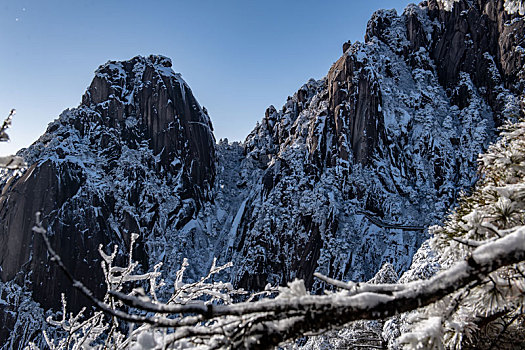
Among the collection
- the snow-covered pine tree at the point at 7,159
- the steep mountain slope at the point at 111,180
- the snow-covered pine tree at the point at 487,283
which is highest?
the steep mountain slope at the point at 111,180

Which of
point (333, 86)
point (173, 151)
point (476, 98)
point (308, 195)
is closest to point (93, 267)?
point (173, 151)

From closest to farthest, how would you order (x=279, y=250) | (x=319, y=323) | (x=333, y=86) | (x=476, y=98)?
1. (x=319, y=323)
2. (x=279, y=250)
3. (x=476, y=98)
4. (x=333, y=86)

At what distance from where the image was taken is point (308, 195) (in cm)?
4347

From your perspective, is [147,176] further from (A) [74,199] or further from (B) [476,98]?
(B) [476,98]

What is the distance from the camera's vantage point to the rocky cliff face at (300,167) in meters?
39.5

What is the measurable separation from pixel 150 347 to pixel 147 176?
174 feet

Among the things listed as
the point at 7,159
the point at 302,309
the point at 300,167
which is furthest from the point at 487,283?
the point at 300,167

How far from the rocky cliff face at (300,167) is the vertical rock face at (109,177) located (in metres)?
0.17

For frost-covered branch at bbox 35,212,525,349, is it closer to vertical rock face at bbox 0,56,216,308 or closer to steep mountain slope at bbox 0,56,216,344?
vertical rock face at bbox 0,56,216,308

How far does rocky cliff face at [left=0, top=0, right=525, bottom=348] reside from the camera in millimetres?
39469

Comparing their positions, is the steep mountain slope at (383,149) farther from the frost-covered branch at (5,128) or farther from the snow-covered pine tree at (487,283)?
the frost-covered branch at (5,128)

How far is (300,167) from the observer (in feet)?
153

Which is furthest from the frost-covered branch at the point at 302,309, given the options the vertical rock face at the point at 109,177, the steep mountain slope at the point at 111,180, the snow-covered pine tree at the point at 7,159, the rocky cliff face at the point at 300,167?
the steep mountain slope at the point at 111,180

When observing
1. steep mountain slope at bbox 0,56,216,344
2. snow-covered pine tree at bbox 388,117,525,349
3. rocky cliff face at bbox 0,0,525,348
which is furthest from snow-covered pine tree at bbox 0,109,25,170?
steep mountain slope at bbox 0,56,216,344
